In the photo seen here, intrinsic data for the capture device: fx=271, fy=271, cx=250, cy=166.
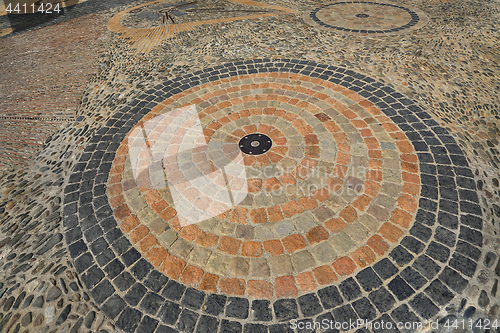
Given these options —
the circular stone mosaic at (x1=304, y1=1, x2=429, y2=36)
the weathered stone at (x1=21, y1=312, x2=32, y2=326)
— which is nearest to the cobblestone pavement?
the weathered stone at (x1=21, y1=312, x2=32, y2=326)

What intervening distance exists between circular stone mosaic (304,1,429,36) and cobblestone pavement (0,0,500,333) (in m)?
1.05

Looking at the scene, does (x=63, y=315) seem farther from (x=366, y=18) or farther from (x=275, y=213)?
(x=366, y=18)

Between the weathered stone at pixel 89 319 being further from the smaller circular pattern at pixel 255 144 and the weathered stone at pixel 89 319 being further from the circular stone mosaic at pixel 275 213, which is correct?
the smaller circular pattern at pixel 255 144

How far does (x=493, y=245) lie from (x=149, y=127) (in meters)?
5.24

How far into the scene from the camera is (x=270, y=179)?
3.96 metres

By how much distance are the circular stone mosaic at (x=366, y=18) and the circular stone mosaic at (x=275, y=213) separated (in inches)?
152

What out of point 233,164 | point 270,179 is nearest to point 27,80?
point 233,164

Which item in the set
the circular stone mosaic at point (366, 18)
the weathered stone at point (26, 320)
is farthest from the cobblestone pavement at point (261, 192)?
the circular stone mosaic at point (366, 18)

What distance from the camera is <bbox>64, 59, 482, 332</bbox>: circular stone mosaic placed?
9.25 feet

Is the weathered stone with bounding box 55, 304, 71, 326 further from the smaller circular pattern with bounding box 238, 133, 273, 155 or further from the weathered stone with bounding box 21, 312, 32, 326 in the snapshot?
the smaller circular pattern with bounding box 238, 133, 273, 155

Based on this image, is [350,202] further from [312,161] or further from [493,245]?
[493,245]

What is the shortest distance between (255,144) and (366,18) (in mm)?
7211

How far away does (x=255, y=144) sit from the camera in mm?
4488

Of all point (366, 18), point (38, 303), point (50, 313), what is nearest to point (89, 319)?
point (50, 313)
